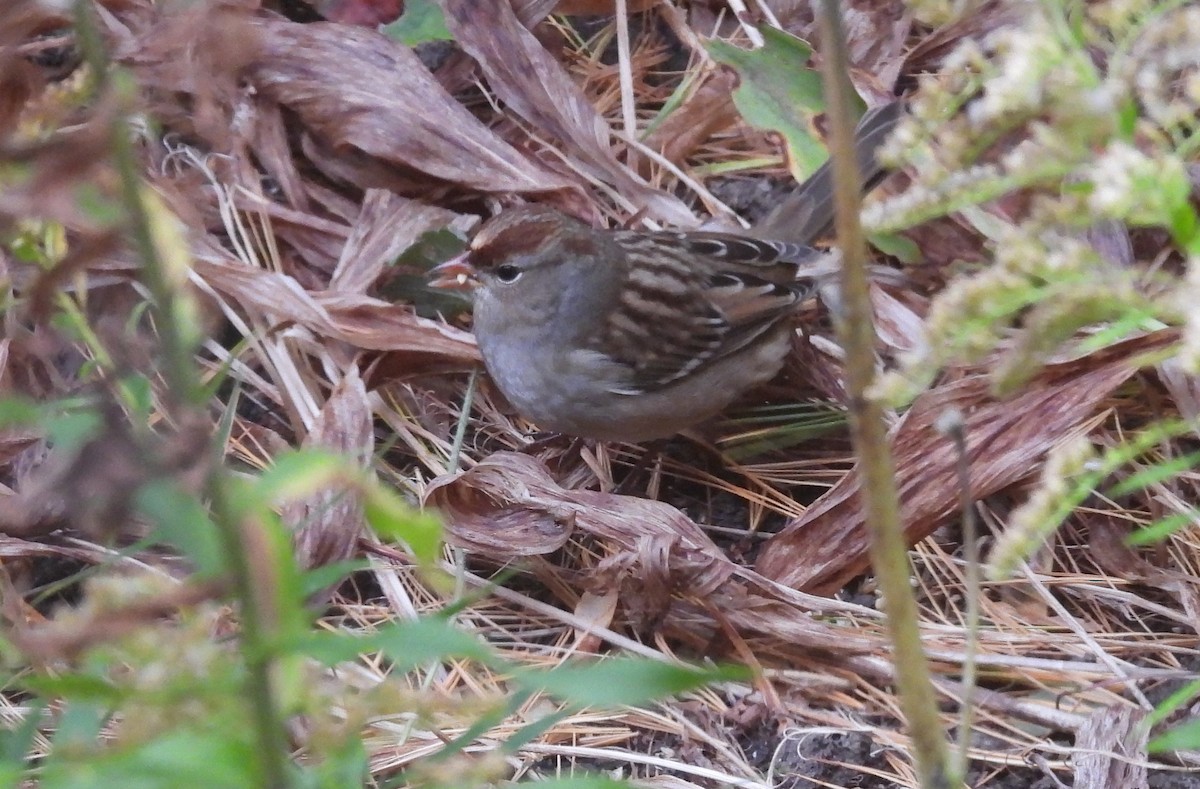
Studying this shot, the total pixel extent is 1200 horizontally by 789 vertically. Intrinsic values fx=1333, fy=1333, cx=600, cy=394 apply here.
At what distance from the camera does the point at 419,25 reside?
3555 mm

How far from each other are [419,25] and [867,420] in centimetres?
275

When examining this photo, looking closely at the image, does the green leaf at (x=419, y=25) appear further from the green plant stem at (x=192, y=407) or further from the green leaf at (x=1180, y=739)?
the green leaf at (x=1180, y=739)

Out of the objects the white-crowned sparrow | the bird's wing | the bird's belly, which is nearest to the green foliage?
the white-crowned sparrow

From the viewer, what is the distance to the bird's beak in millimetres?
3082

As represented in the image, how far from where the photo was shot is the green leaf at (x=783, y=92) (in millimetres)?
3250

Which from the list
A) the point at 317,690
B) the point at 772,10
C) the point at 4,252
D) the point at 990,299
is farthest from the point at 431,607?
the point at 772,10

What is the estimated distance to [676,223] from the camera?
3406 millimetres

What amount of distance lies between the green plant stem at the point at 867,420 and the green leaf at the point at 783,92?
218 centimetres

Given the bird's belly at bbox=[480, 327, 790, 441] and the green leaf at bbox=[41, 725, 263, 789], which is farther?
the bird's belly at bbox=[480, 327, 790, 441]

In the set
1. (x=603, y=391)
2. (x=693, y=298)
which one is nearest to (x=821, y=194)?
(x=693, y=298)

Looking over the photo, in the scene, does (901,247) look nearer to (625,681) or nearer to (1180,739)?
(1180,739)

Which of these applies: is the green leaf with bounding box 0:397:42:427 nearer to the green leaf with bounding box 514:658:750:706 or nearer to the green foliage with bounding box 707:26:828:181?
the green leaf with bounding box 514:658:750:706

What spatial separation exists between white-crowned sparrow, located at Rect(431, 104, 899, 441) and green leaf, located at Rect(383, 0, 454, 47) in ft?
2.38

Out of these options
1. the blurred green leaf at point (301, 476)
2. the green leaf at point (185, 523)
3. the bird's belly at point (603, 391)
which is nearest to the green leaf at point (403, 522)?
the blurred green leaf at point (301, 476)
